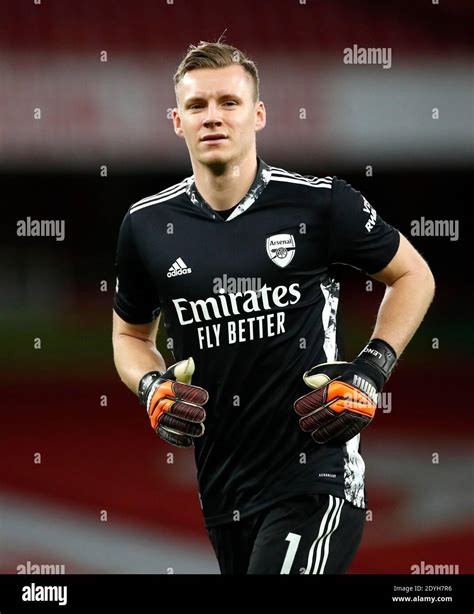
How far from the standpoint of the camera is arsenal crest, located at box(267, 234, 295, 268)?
3.02 m

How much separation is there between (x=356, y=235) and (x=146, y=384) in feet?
2.67

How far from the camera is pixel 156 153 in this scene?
812 centimetres

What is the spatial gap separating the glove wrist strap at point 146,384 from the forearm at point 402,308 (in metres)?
0.71

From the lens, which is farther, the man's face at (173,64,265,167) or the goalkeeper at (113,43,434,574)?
the man's face at (173,64,265,167)

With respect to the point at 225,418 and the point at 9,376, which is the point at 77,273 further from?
the point at 225,418

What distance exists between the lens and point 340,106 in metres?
8.14

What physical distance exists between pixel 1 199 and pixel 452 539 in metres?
4.58

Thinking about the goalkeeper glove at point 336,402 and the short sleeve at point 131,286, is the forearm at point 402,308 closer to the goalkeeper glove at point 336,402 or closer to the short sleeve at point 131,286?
the goalkeeper glove at point 336,402

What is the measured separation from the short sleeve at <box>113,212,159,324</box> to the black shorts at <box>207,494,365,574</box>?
80 cm

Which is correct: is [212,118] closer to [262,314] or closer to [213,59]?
[213,59]

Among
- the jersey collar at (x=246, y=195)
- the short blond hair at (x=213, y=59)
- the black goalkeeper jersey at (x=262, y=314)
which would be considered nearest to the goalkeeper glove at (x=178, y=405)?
the black goalkeeper jersey at (x=262, y=314)

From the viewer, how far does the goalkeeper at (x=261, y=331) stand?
9.41 feet

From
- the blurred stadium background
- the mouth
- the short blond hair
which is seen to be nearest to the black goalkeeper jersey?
the mouth

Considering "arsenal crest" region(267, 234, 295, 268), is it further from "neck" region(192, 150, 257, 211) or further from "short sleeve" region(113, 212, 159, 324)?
"short sleeve" region(113, 212, 159, 324)
